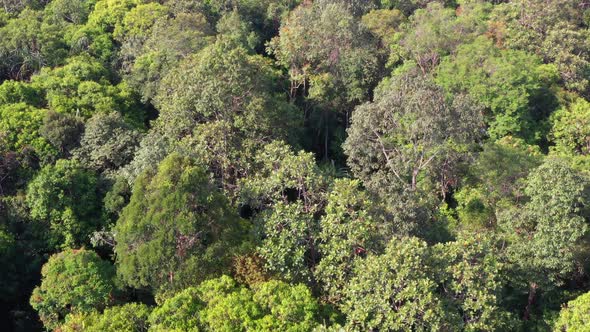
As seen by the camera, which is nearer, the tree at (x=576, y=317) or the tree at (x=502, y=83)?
the tree at (x=576, y=317)

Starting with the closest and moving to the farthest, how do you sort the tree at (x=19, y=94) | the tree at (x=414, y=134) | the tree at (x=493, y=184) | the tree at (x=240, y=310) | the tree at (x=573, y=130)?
1. the tree at (x=240, y=310)
2. the tree at (x=493, y=184)
3. the tree at (x=414, y=134)
4. the tree at (x=19, y=94)
5. the tree at (x=573, y=130)

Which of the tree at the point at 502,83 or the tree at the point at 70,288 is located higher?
the tree at the point at 502,83

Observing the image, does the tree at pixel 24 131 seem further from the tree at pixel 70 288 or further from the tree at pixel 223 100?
the tree at pixel 70 288

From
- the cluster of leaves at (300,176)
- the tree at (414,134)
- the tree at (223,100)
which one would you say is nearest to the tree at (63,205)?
the cluster of leaves at (300,176)

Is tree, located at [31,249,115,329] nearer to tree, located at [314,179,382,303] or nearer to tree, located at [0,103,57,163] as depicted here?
tree, located at [314,179,382,303]

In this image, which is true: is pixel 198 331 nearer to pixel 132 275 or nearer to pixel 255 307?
pixel 255 307

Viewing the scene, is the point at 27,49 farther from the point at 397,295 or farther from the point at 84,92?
the point at 397,295

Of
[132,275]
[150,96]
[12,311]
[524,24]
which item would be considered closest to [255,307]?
[132,275]
